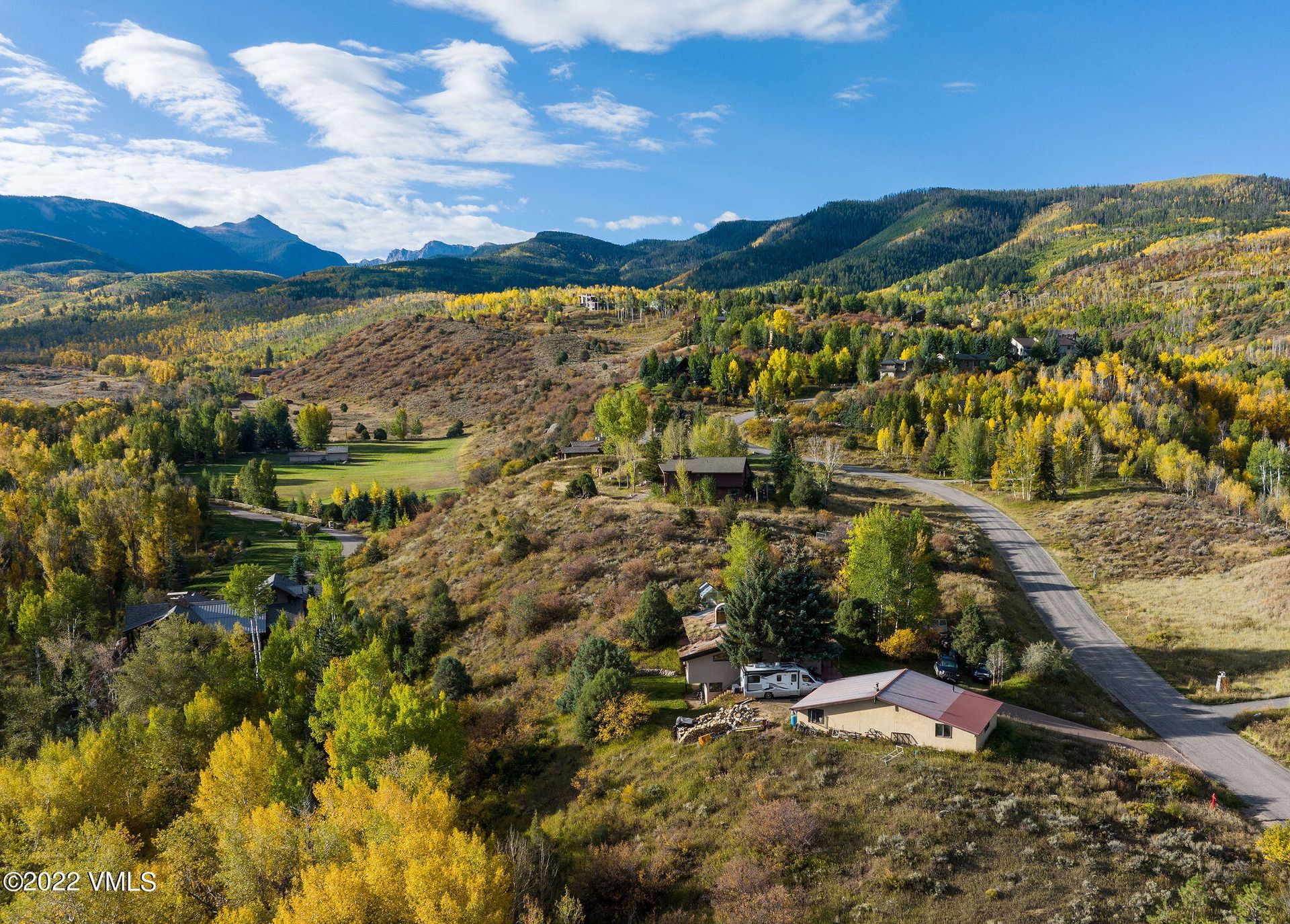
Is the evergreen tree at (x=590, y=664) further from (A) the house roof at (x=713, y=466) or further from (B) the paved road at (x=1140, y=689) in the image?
(A) the house roof at (x=713, y=466)

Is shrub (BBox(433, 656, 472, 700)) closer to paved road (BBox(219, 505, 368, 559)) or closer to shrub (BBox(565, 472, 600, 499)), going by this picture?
shrub (BBox(565, 472, 600, 499))

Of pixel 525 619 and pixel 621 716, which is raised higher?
pixel 621 716

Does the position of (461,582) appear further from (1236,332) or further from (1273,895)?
(1236,332)

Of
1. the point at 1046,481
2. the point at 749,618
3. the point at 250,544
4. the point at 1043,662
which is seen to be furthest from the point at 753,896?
the point at 250,544

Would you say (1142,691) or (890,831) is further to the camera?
(1142,691)

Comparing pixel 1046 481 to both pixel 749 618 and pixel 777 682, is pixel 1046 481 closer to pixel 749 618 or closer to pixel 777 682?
pixel 777 682

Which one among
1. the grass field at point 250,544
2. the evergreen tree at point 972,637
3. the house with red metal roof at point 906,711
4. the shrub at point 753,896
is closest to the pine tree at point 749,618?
the house with red metal roof at point 906,711
